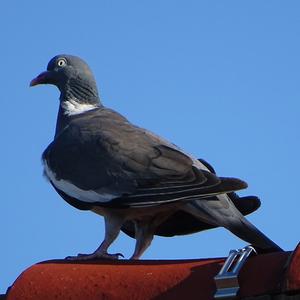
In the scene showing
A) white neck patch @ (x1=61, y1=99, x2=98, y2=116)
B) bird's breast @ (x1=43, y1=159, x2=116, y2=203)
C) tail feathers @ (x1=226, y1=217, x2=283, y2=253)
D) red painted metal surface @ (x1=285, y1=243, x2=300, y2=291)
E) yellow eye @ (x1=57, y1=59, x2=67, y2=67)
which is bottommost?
tail feathers @ (x1=226, y1=217, x2=283, y2=253)

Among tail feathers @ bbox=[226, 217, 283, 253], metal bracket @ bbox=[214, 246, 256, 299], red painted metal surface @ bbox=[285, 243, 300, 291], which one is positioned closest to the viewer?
red painted metal surface @ bbox=[285, 243, 300, 291]

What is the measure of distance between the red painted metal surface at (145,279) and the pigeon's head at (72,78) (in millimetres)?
3762

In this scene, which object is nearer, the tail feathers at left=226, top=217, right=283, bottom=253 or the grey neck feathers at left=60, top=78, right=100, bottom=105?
the tail feathers at left=226, top=217, right=283, bottom=253

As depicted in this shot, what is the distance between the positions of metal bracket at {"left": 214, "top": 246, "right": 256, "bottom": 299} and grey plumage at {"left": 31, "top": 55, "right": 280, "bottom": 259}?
1.75 meters

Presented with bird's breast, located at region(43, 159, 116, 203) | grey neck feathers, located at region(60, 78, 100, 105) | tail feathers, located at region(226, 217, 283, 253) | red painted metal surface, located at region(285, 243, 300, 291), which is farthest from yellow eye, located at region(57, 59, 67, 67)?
red painted metal surface, located at region(285, 243, 300, 291)

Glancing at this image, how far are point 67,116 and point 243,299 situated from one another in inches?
185

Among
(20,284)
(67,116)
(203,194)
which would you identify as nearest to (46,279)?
(20,284)

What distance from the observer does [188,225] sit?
8.05 metres

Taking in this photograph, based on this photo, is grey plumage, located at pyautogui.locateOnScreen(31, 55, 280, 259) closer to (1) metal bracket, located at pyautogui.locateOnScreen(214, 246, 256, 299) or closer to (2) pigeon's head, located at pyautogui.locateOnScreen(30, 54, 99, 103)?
(2) pigeon's head, located at pyautogui.locateOnScreen(30, 54, 99, 103)

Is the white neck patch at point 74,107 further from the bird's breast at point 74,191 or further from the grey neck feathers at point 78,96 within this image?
the bird's breast at point 74,191

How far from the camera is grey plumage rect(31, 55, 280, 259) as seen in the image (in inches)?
296

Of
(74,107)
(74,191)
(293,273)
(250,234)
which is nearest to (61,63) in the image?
(74,107)

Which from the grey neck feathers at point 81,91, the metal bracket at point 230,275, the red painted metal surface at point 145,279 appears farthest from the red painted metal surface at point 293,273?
the grey neck feathers at point 81,91

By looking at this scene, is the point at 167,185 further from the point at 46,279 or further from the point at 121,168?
the point at 46,279
